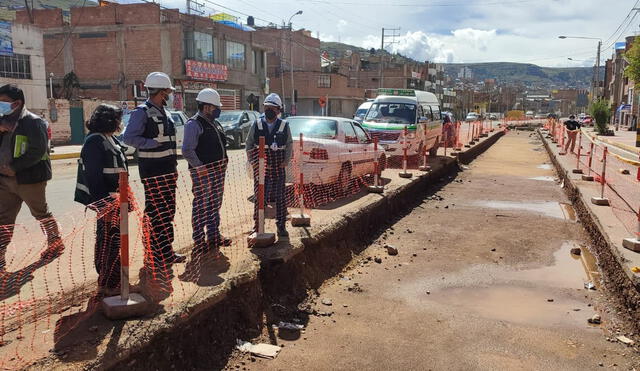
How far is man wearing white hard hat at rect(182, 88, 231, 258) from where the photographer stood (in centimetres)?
523

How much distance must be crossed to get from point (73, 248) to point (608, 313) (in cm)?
577

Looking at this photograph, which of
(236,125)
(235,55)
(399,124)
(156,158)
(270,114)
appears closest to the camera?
(156,158)

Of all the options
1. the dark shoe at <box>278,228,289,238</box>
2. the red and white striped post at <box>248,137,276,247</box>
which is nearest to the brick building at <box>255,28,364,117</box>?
the dark shoe at <box>278,228,289,238</box>

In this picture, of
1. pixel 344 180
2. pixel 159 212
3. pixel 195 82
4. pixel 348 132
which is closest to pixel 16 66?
pixel 195 82

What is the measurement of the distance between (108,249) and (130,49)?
116ft

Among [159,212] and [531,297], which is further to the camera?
[531,297]

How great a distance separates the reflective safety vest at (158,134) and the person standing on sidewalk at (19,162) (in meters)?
1.11

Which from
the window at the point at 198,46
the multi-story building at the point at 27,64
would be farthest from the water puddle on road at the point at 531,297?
the window at the point at 198,46

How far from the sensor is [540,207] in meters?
11.1

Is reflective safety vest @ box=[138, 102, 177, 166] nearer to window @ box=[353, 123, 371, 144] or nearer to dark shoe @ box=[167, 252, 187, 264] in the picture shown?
dark shoe @ box=[167, 252, 187, 264]

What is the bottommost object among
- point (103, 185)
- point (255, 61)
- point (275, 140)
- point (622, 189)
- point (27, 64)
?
point (622, 189)

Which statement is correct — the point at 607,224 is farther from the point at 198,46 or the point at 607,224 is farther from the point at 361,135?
the point at 198,46

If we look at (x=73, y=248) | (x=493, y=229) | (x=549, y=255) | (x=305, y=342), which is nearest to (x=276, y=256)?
(x=305, y=342)

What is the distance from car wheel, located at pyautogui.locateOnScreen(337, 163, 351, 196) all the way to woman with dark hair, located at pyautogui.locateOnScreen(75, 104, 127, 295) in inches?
230
